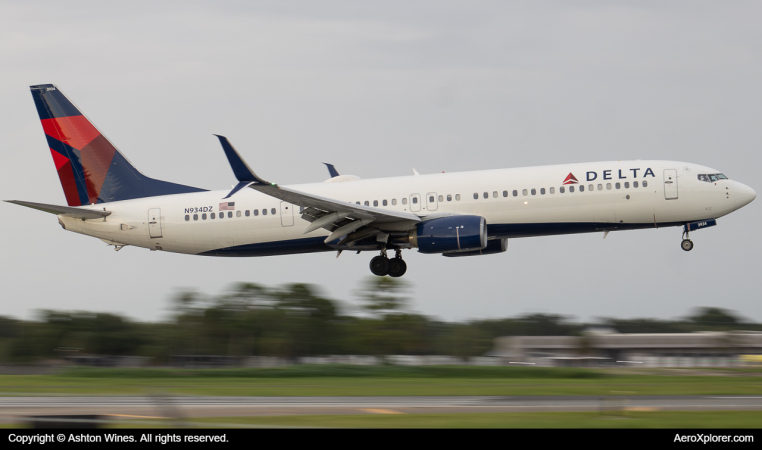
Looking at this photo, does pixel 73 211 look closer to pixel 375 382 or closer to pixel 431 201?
pixel 375 382

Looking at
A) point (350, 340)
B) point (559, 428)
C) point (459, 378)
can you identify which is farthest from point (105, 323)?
point (559, 428)

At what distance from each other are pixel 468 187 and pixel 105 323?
7502 centimetres

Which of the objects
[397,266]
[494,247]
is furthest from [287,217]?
[494,247]

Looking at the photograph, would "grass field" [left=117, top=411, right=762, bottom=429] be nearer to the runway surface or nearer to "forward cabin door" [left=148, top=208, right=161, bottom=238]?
the runway surface

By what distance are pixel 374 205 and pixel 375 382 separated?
7.35 meters

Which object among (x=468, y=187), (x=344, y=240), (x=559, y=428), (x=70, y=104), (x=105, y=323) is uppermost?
(x=70, y=104)

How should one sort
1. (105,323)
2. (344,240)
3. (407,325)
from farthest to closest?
1. (105,323)
2. (407,325)
3. (344,240)

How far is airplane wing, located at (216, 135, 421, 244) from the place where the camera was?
2758cm

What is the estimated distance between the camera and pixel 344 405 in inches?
860

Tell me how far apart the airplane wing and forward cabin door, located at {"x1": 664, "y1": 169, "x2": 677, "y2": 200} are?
9675 mm

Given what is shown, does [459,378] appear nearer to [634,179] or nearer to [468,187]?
[468,187]

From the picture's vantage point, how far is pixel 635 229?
104ft

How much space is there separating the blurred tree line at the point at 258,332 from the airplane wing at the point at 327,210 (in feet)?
99.1
